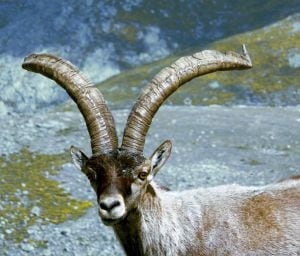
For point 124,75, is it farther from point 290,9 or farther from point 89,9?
point 290,9

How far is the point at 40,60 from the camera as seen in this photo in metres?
13.2

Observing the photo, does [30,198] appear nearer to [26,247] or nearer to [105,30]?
[26,247]

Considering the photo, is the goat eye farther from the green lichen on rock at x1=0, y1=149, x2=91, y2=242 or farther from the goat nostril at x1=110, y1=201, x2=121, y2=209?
the green lichen on rock at x1=0, y1=149, x2=91, y2=242

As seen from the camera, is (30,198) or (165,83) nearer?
(165,83)

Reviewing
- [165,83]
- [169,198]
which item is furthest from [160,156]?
[165,83]

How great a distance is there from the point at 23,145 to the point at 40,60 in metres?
16.2

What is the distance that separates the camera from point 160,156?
12.1 meters

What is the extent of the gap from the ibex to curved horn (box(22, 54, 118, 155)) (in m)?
0.02

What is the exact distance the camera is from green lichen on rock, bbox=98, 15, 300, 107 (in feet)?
188

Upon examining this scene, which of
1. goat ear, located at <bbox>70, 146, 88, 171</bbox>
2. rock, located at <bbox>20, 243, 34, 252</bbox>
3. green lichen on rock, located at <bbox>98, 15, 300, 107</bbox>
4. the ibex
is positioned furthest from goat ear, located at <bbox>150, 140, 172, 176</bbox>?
green lichen on rock, located at <bbox>98, 15, 300, 107</bbox>

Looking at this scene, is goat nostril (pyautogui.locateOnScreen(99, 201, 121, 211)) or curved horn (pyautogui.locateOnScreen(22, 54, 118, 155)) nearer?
goat nostril (pyautogui.locateOnScreen(99, 201, 121, 211))

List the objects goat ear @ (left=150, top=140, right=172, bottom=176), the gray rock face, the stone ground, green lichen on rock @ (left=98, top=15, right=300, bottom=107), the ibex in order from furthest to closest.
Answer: the gray rock face
green lichen on rock @ (left=98, top=15, right=300, bottom=107)
the stone ground
goat ear @ (left=150, top=140, right=172, bottom=176)
the ibex

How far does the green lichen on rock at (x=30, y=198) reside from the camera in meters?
21.6

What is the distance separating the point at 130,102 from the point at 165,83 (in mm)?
43597
